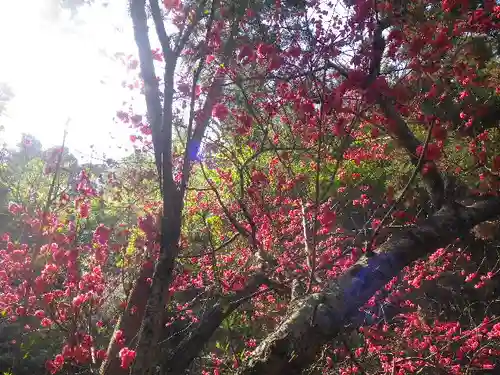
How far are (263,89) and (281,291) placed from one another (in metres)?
2.68

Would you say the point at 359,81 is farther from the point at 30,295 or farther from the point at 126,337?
the point at 30,295

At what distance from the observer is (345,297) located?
3004 mm

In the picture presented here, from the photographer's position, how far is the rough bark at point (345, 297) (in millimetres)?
2688

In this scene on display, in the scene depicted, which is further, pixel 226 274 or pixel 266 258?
pixel 226 274

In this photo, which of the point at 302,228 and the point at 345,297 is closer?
the point at 345,297

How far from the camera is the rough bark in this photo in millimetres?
2688

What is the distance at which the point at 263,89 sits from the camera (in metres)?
5.30

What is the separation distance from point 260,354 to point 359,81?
253cm

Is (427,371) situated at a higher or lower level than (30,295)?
lower

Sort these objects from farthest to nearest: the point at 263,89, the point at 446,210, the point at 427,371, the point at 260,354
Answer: the point at 427,371, the point at 263,89, the point at 446,210, the point at 260,354

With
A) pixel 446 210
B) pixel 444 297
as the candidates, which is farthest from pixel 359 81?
pixel 444 297

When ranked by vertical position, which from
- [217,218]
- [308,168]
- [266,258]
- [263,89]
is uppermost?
[308,168]

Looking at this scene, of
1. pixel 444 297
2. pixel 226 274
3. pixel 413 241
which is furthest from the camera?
pixel 444 297

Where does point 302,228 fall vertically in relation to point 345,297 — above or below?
above
